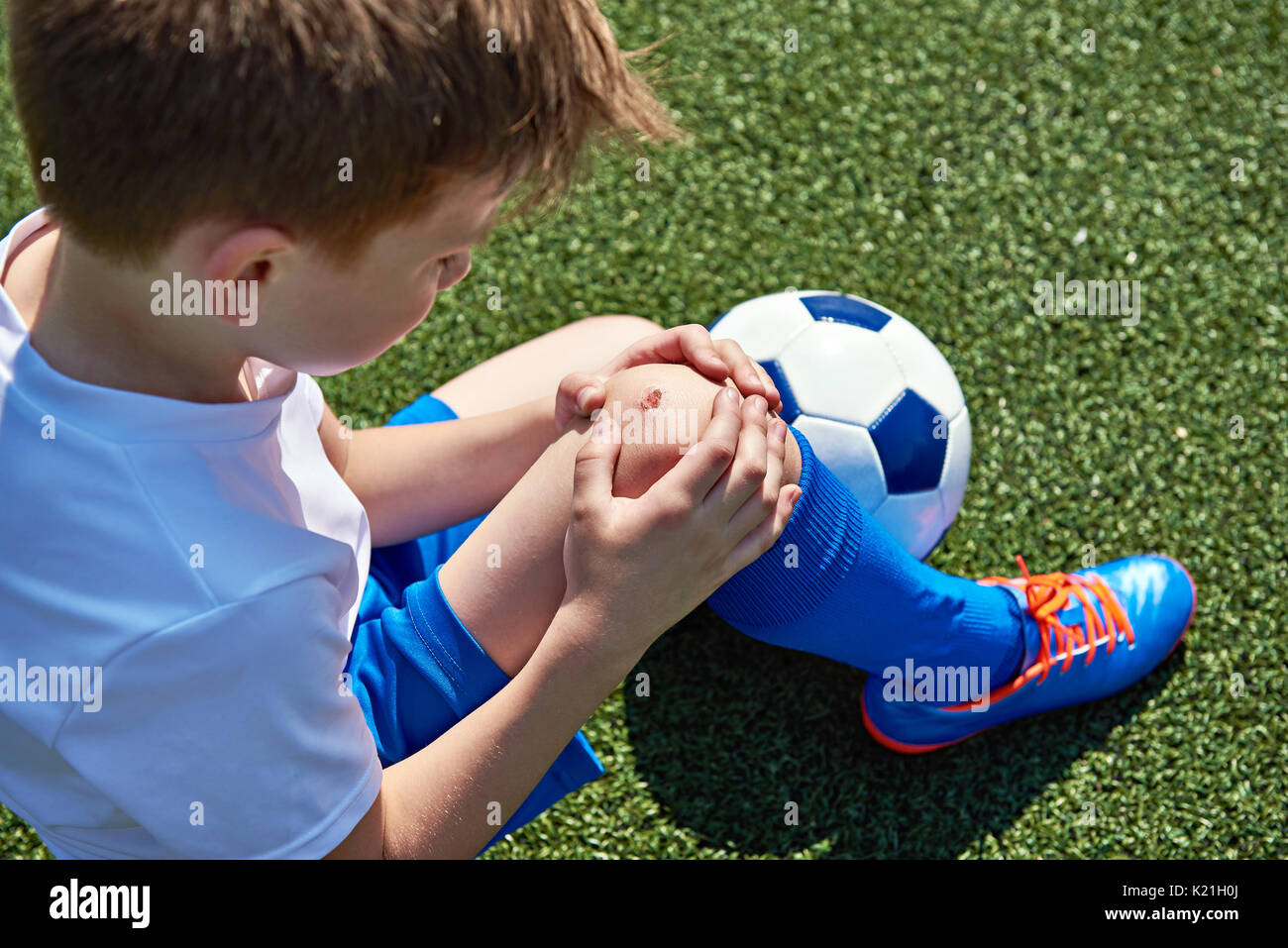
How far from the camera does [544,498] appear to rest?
135cm

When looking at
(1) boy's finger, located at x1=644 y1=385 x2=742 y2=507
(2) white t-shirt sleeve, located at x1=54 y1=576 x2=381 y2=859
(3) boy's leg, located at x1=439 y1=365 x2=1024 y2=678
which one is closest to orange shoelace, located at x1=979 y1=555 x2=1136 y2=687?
(3) boy's leg, located at x1=439 y1=365 x2=1024 y2=678

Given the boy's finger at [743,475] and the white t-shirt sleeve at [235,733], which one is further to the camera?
the boy's finger at [743,475]

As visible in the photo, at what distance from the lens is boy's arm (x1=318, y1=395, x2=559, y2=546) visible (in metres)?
1.58

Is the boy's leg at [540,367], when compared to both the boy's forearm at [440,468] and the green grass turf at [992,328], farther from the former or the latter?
the green grass turf at [992,328]

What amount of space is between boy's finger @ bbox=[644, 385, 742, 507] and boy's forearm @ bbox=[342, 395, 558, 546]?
0.35 m

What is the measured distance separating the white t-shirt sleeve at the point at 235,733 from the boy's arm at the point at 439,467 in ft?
1.38

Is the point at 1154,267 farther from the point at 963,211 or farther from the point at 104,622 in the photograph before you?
the point at 104,622

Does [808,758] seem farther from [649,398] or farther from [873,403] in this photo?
[649,398]

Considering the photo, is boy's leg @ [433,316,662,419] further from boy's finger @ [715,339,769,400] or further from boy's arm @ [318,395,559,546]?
boy's finger @ [715,339,769,400]

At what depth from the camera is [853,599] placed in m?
1.50

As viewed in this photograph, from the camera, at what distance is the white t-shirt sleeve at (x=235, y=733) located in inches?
41.4

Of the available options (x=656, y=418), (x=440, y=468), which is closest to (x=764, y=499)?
(x=656, y=418)

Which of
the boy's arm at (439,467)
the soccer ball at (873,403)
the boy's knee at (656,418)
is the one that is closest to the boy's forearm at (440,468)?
the boy's arm at (439,467)
